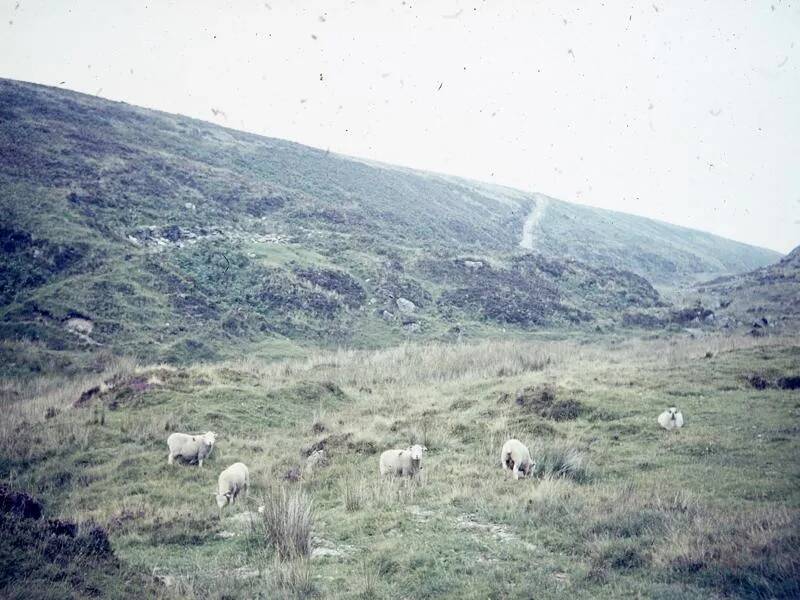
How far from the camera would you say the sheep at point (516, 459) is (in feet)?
38.1

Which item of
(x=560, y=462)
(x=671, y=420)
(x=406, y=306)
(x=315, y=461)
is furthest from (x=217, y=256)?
(x=671, y=420)

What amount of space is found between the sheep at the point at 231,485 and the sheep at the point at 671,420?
10.7m

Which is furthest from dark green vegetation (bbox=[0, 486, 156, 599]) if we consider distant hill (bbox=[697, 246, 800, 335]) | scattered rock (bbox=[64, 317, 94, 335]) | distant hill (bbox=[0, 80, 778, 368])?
distant hill (bbox=[697, 246, 800, 335])

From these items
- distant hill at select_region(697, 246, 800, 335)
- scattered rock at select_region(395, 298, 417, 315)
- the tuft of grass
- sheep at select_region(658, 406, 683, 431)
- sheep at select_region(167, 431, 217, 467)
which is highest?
distant hill at select_region(697, 246, 800, 335)

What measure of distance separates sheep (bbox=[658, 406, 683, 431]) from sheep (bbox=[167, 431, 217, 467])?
1204cm

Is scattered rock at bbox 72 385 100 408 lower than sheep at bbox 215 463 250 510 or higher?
lower

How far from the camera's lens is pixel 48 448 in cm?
1374

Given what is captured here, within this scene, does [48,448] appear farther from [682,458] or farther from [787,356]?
[787,356]

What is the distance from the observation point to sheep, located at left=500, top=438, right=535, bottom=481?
11598mm

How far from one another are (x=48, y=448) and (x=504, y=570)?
41.0 feet

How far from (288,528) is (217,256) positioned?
3534 centimetres

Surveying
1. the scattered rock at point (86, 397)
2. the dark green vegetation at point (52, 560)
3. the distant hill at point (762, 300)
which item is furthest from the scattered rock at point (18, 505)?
the distant hill at point (762, 300)

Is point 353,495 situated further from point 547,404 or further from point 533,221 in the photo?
point 533,221

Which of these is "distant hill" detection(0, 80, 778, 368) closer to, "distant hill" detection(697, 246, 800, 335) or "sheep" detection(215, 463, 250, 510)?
"distant hill" detection(697, 246, 800, 335)
